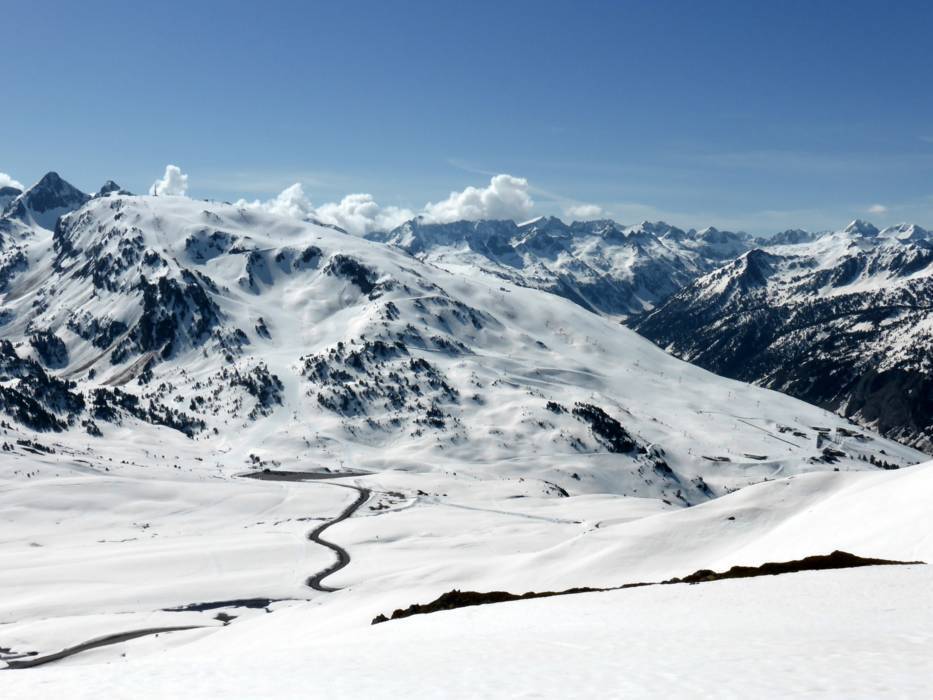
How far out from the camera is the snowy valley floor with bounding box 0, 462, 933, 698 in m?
21.7

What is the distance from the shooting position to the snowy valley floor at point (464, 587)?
71.2ft

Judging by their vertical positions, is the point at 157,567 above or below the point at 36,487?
below

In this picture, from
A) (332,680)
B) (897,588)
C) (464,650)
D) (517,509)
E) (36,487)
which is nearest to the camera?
(332,680)

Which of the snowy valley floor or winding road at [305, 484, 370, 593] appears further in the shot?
winding road at [305, 484, 370, 593]

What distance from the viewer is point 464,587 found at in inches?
3196

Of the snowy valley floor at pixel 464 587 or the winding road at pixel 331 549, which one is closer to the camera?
the snowy valley floor at pixel 464 587

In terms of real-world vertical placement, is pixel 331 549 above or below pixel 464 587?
above

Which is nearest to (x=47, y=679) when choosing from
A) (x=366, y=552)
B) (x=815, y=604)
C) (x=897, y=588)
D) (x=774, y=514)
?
(x=815, y=604)

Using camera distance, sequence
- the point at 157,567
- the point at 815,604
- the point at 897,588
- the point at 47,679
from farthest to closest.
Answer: the point at 157,567 < the point at 897,588 < the point at 815,604 < the point at 47,679

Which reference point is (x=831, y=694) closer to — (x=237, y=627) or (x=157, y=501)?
(x=237, y=627)

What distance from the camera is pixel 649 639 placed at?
27969 millimetres

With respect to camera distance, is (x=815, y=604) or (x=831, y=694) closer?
(x=831, y=694)

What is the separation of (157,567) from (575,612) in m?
84.7

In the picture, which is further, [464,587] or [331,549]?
[331,549]
